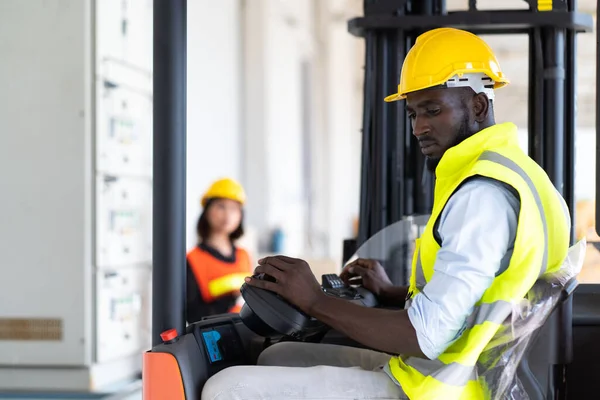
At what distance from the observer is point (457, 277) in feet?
5.83

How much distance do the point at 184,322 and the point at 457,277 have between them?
83 centimetres

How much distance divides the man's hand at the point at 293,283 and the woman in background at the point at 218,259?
298 centimetres

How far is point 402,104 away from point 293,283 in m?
1.34

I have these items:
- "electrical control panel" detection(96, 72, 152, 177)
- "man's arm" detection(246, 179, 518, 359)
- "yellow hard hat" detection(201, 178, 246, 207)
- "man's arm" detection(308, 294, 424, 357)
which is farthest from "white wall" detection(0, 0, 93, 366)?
"man's arm" detection(246, 179, 518, 359)

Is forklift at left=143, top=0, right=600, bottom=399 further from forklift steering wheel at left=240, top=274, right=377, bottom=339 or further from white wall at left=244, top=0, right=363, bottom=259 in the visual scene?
white wall at left=244, top=0, right=363, bottom=259

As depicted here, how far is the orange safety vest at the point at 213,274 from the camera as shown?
5.18 m

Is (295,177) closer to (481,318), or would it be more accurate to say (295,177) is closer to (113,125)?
(113,125)

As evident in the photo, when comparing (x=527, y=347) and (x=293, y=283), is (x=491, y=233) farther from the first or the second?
(x=293, y=283)

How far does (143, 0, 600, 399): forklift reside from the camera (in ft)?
6.94

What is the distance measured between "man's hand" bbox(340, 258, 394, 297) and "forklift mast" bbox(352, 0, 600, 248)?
461 millimetres

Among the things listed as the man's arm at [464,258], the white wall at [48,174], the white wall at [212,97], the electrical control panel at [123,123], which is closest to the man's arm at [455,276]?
the man's arm at [464,258]

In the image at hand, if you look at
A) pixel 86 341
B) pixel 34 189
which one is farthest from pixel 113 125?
pixel 86 341

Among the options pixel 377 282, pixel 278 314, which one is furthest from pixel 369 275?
pixel 278 314

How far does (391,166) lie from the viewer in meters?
3.19
